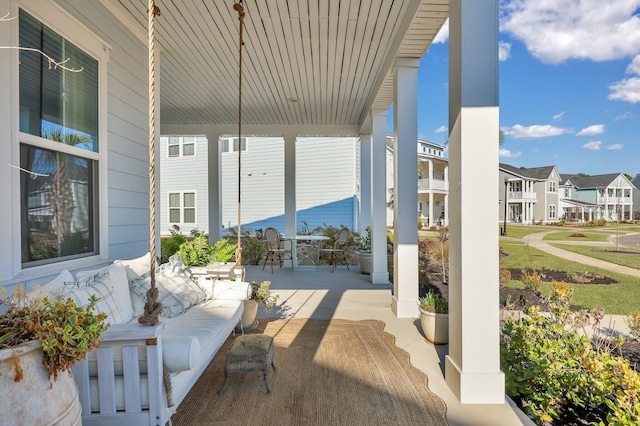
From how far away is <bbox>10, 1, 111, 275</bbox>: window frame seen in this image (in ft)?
7.63

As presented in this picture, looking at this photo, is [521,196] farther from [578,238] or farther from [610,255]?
[610,255]

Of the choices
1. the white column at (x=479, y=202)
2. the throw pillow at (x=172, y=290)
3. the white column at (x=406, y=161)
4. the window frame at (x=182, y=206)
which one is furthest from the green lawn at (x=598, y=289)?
the window frame at (x=182, y=206)

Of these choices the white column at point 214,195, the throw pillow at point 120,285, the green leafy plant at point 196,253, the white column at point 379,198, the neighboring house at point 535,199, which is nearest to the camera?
the throw pillow at point 120,285

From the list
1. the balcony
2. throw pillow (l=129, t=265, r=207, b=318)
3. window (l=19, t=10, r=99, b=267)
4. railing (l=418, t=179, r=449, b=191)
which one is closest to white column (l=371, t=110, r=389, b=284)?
the balcony

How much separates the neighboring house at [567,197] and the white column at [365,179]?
3063mm

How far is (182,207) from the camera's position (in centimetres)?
1175

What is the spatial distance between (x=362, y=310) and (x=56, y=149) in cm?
376

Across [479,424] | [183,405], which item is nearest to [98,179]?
[183,405]

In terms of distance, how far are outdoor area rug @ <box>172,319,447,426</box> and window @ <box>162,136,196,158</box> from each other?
9898 millimetres

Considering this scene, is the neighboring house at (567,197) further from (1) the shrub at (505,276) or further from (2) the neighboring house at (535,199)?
(1) the shrub at (505,276)

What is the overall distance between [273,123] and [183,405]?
263 inches

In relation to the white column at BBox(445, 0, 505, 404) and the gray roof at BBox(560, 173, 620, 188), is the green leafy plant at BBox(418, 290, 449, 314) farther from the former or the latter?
the gray roof at BBox(560, 173, 620, 188)

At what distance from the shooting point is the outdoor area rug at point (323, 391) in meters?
2.14

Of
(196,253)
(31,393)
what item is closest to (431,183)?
(196,253)
